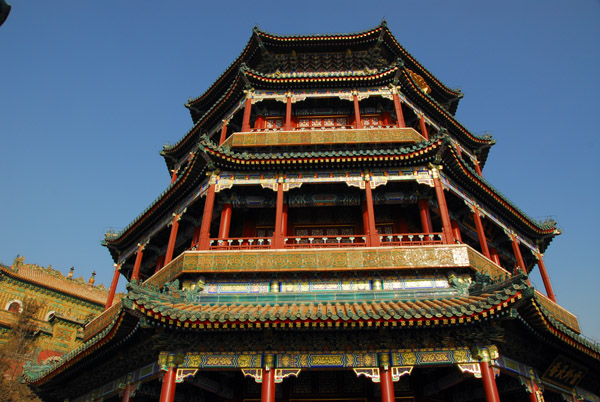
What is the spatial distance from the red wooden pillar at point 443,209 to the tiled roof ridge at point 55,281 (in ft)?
137

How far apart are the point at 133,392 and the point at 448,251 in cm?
967

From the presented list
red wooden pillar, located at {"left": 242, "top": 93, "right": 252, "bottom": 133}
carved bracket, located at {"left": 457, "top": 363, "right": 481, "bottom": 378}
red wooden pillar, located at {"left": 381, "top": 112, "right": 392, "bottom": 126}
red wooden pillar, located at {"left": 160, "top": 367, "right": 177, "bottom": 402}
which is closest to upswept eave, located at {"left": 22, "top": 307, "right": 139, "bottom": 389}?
red wooden pillar, located at {"left": 160, "top": 367, "right": 177, "bottom": 402}

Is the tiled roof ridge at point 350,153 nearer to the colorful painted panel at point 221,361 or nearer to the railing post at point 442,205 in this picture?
the railing post at point 442,205

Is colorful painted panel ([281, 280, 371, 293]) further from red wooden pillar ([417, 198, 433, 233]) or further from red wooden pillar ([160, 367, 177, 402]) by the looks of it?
red wooden pillar ([160, 367, 177, 402])

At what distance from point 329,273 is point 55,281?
4168cm

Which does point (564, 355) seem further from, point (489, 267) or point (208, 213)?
point (208, 213)

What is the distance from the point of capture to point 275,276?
1262 cm

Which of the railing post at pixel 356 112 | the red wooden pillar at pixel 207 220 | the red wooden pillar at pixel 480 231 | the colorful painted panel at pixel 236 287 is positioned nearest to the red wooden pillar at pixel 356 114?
the railing post at pixel 356 112

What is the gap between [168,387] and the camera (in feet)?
32.9

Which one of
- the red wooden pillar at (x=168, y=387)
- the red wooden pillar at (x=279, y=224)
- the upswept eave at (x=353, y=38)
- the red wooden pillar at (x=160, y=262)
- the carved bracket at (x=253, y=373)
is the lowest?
the red wooden pillar at (x=168, y=387)

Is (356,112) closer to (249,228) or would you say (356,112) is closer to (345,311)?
(249,228)

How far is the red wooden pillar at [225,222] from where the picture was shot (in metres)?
14.2

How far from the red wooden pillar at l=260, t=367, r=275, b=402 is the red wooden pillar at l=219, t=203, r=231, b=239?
5188mm

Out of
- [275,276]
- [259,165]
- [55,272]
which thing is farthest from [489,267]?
[55,272]
